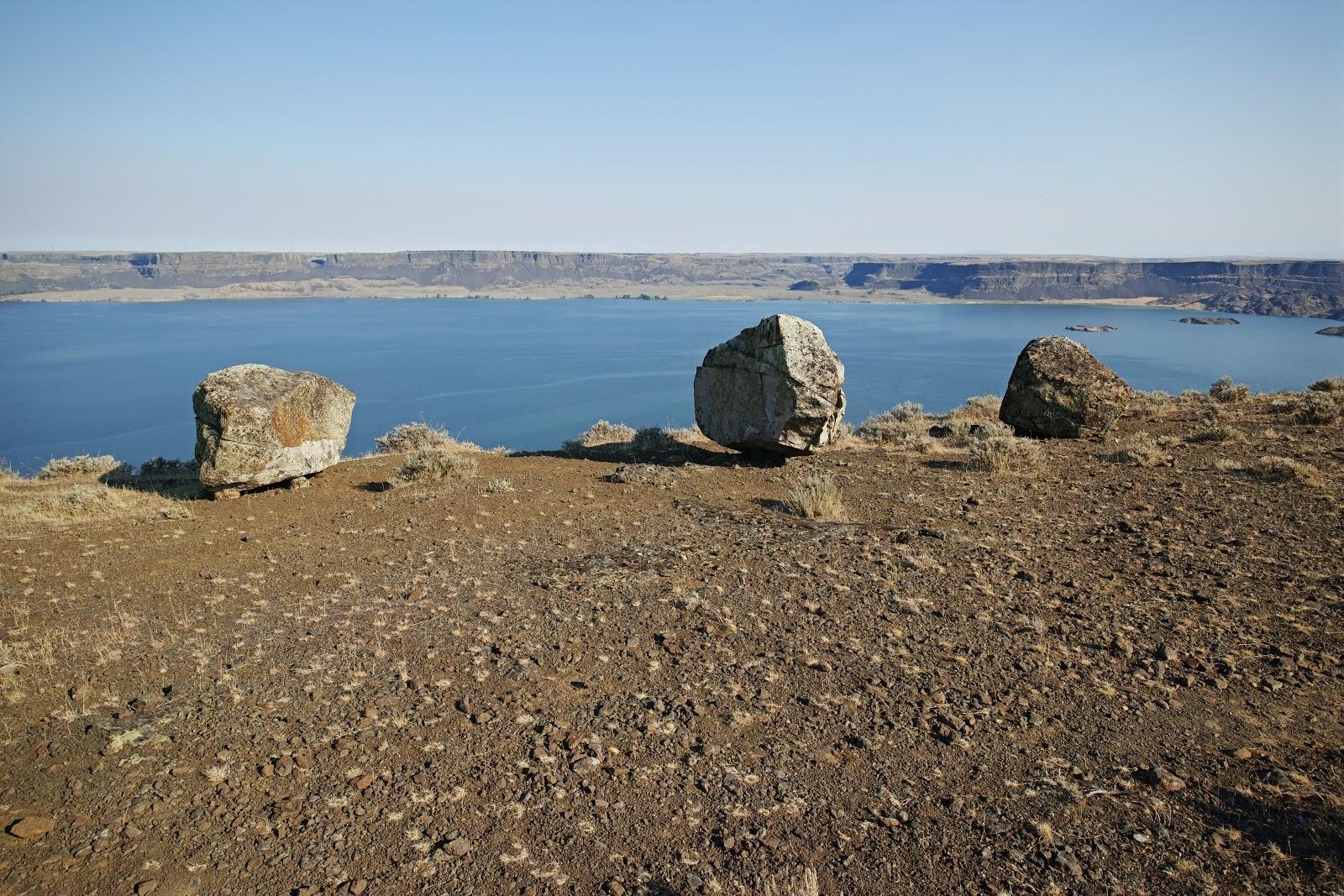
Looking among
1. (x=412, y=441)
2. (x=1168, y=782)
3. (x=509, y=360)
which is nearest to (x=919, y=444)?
(x=1168, y=782)

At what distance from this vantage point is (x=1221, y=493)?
8500 millimetres

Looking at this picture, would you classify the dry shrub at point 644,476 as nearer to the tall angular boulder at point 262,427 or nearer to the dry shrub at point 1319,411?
the tall angular boulder at point 262,427

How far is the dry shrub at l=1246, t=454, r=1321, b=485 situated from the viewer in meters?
8.61

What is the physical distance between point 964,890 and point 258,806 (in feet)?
10.6

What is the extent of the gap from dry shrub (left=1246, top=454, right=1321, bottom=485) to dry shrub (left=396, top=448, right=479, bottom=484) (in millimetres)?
10137

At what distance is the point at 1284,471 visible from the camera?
8.87m

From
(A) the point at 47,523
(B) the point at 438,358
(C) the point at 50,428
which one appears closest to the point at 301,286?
(B) the point at 438,358

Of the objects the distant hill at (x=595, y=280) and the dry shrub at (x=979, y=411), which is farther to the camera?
the distant hill at (x=595, y=280)

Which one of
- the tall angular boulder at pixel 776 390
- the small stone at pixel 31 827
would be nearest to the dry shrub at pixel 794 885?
the small stone at pixel 31 827

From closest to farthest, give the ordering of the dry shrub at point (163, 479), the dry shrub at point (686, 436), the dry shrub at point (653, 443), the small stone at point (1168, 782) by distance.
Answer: the small stone at point (1168, 782), the dry shrub at point (163, 479), the dry shrub at point (653, 443), the dry shrub at point (686, 436)

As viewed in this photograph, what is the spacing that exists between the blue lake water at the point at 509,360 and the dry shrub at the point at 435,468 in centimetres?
2116

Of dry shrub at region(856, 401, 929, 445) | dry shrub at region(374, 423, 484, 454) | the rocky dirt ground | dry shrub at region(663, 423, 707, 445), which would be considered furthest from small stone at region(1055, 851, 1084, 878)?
dry shrub at region(374, 423, 484, 454)

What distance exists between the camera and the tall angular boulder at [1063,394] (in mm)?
12453

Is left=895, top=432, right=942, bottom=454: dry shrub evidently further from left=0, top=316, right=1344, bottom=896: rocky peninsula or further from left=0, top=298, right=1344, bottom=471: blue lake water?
left=0, top=298, right=1344, bottom=471: blue lake water
